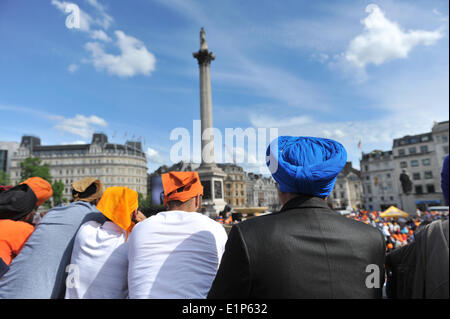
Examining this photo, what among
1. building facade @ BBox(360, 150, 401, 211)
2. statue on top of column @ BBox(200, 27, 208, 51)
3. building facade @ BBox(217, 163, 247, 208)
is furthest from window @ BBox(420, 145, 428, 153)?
statue on top of column @ BBox(200, 27, 208, 51)

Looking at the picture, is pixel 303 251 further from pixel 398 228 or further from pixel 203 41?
pixel 203 41

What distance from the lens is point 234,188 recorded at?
95.1 meters

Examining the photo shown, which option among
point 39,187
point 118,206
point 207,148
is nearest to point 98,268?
point 118,206

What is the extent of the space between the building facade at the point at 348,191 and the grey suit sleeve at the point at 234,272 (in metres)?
87.3

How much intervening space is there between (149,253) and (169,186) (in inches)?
29.4

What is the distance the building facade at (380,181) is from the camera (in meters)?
73.2

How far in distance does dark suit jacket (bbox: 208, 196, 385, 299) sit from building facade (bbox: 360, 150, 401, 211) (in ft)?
267

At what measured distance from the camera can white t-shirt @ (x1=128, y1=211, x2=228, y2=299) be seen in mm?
2279

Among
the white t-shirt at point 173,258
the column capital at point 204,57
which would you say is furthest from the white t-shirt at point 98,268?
the column capital at point 204,57

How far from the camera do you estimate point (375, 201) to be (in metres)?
75.9

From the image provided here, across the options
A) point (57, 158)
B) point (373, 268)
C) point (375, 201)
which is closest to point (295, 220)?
point (373, 268)

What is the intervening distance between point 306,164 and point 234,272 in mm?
845

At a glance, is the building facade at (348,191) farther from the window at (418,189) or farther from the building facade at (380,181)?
the window at (418,189)
